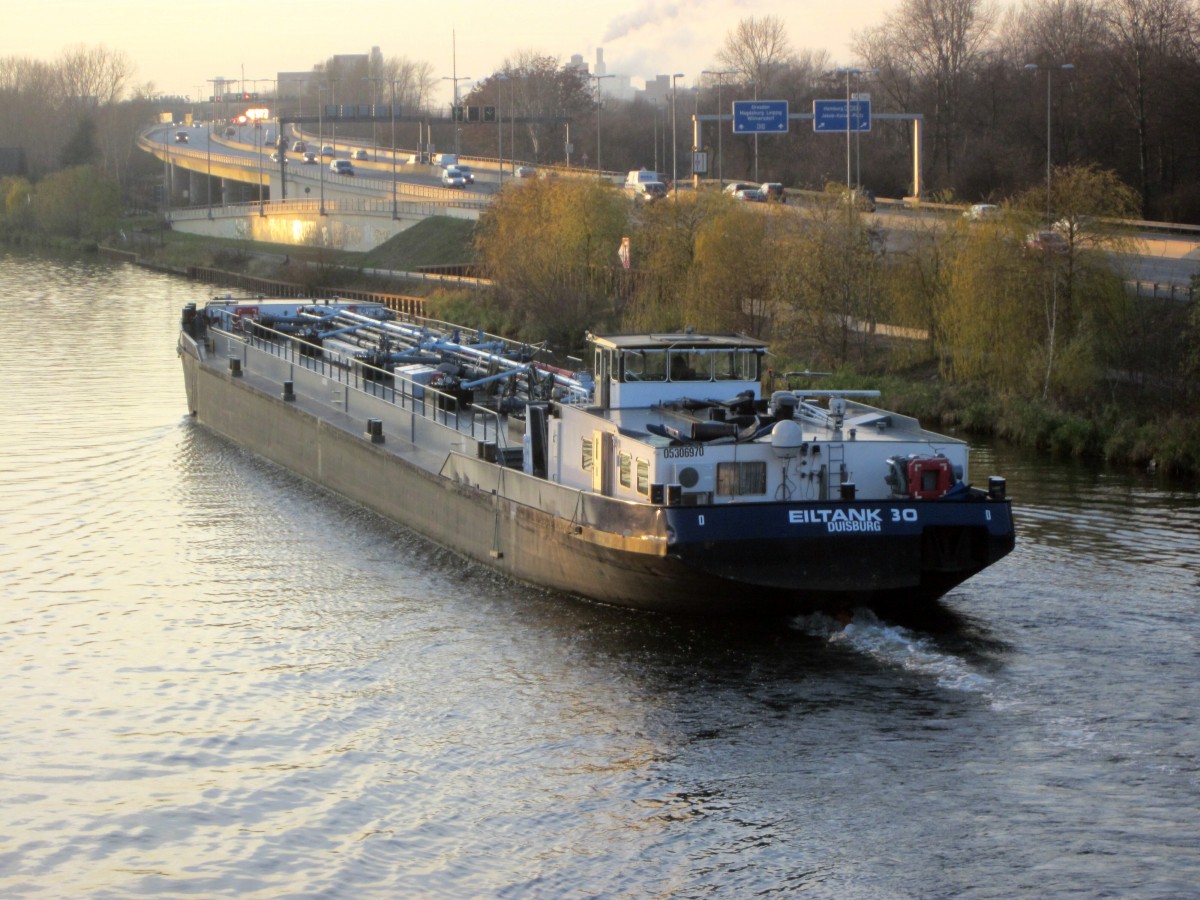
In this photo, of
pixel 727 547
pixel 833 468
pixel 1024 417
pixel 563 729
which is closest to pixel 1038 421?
pixel 1024 417

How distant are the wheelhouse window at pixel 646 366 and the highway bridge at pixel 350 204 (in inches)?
873

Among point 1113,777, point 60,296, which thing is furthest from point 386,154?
point 1113,777

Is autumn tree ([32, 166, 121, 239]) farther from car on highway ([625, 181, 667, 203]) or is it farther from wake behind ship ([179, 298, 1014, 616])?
wake behind ship ([179, 298, 1014, 616])

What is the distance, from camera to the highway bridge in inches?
1804

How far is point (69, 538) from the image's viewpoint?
A: 86.9 ft

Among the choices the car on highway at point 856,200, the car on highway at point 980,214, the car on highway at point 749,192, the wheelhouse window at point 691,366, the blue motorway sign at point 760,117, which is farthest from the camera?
the car on highway at point 749,192

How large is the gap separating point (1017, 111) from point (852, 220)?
3515 centimetres

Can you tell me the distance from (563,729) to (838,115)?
44217mm

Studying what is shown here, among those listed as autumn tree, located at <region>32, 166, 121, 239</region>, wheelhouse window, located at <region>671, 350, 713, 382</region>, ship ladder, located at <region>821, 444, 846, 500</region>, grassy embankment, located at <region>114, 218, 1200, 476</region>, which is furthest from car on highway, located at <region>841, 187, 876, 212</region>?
autumn tree, located at <region>32, 166, 121, 239</region>

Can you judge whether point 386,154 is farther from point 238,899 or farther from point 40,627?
point 238,899

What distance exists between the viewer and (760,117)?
2371 inches

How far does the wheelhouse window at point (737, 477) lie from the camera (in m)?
20.1

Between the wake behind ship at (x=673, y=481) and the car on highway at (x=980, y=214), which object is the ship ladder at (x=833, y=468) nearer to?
the wake behind ship at (x=673, y=481)

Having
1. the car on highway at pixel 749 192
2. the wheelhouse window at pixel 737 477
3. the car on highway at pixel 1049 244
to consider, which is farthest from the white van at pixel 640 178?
the wheelhouse window at pixel 737 477
